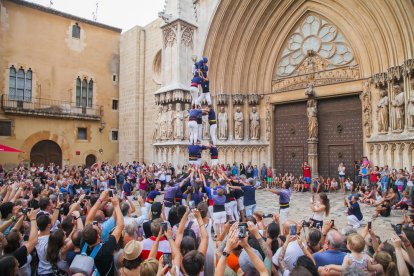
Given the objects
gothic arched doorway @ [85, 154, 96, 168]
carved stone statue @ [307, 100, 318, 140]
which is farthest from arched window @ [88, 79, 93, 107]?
carved stone statue @ [307, 100, 318, 140]

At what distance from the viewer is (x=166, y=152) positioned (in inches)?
688

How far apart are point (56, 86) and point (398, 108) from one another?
23830 millimetres

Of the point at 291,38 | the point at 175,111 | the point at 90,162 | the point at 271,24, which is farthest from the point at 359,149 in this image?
the point at 90,162

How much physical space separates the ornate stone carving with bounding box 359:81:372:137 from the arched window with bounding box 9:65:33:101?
2315 centimetres

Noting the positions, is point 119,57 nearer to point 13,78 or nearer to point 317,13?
point 13,78

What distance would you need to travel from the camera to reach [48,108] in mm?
23578

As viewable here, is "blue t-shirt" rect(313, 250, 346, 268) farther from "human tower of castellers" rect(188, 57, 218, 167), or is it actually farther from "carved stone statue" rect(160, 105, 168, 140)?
"carved stone statue" rect(160, 105, 168, 140)

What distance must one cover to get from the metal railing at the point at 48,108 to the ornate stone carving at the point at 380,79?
21.4m

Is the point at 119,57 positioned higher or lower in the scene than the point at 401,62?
higher

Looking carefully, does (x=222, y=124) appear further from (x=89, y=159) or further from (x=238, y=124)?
(x=89, y=159)

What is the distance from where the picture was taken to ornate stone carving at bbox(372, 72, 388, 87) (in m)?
12.9

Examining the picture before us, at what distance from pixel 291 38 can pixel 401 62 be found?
255 inches

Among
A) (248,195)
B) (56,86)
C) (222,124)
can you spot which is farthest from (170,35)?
(248,195)

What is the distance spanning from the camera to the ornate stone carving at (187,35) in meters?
17.5
